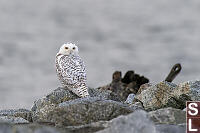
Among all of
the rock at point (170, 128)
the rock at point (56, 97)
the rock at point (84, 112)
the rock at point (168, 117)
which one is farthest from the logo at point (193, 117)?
the rock at point (56, 97)

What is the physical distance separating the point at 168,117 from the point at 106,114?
1803 millimetres

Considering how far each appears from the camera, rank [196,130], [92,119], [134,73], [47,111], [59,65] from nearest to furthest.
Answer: [196,130], [92,119], [47,111], [59,65], [134,73]

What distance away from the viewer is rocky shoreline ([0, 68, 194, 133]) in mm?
10445

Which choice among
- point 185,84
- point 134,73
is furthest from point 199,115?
point 134,73

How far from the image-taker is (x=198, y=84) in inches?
723

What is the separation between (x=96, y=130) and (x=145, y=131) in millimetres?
1783

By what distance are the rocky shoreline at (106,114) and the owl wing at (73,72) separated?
0.68 meters

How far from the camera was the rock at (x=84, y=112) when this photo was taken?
13.4 m

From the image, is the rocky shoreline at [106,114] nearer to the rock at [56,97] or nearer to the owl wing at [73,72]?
the rock at [56,97]

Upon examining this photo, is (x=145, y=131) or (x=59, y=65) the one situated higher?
(x=59, y=65)

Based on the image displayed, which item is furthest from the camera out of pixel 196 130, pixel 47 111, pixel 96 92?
pixel 96 92

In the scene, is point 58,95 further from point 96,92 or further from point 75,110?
point 75,110

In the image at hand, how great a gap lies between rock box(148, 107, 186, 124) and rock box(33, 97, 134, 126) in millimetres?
1232

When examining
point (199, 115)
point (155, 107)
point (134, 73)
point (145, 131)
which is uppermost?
point (134, 73)
